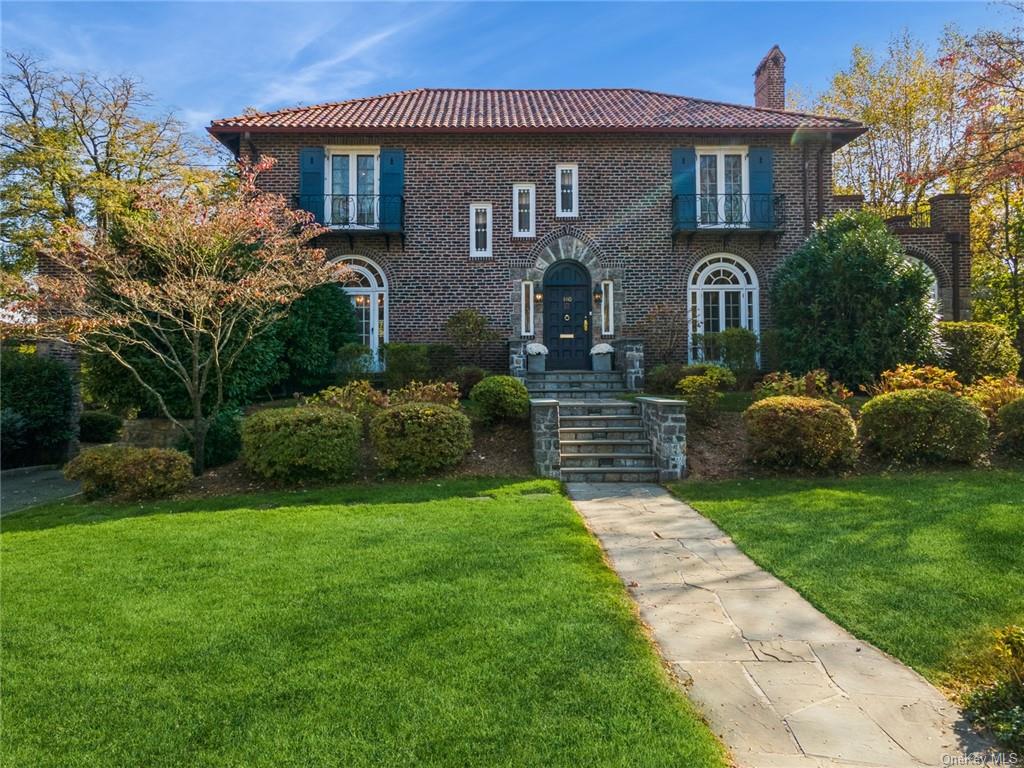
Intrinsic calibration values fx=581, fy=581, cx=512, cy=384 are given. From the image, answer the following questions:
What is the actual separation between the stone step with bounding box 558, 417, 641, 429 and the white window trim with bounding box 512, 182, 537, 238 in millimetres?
5995

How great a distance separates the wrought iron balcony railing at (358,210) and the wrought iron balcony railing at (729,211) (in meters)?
6.65

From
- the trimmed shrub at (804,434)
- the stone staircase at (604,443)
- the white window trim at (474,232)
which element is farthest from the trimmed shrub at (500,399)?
the white window trim at (474,232)

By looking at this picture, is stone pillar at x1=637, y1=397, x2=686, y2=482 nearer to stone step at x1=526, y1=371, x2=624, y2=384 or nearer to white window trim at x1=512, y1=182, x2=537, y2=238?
stone step at x1=526, y1=371, x2=624, y2=384

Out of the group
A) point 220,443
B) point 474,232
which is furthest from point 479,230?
point 220,443

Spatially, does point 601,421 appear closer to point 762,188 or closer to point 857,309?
point 857,309

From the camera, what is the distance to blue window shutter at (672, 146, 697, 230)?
1396 cm

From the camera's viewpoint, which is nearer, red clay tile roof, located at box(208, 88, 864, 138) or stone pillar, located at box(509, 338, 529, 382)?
stone pillar, located at box(509, 338, 529, 382)

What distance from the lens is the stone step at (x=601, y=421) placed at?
31.5 feet

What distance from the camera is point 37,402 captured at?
12.8 metres

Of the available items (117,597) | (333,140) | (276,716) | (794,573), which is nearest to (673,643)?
(794,573)

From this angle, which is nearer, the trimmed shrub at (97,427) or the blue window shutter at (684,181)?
the blue window shutter at (684,181)

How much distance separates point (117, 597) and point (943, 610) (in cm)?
545

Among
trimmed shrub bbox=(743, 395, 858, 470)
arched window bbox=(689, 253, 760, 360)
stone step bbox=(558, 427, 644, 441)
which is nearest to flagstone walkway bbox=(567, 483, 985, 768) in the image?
trimmed shrub bbox=(743, 395, 858, 470)

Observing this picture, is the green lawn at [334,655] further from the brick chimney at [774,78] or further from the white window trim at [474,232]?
the brick chimney at [774,78]
